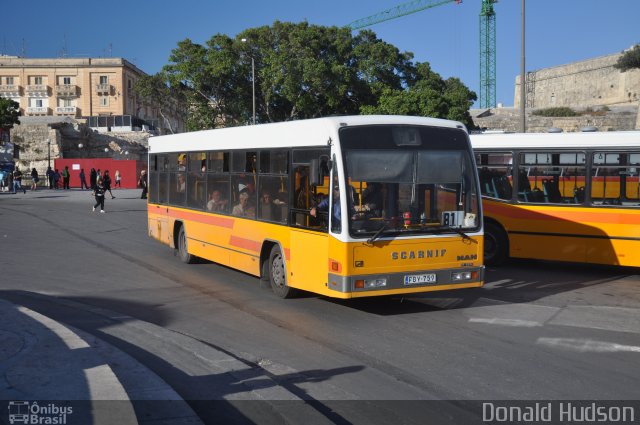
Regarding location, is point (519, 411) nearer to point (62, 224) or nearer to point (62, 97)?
point (62, 224)

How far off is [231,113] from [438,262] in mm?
45220

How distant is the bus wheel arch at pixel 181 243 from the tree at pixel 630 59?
66.0m

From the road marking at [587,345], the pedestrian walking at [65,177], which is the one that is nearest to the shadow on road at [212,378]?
the road marking at [587,345]

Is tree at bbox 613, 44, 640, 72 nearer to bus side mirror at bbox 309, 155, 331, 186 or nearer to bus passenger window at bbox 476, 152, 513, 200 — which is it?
bus passenger window at bbox 476, 152, 513, 200

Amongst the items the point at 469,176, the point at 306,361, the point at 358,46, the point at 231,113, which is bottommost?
the point at 306,361

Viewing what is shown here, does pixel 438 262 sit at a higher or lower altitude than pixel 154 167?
lower

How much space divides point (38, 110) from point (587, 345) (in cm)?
10752

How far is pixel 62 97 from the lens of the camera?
10231 cm

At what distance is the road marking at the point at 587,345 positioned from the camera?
24.9ft

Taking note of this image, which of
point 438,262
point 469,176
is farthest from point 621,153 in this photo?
point 438,262

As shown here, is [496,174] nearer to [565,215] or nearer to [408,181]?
[565,215]

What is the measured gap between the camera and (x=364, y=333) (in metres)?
8.40

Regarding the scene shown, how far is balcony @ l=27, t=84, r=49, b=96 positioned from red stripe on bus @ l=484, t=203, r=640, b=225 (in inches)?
3976

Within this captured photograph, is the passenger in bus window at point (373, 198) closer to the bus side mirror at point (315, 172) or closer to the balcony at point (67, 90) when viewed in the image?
the bus side mirror at point (315, 172)
